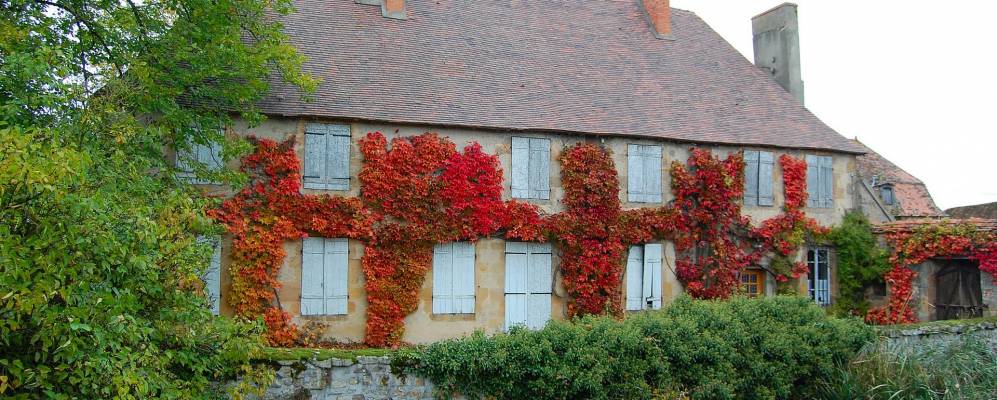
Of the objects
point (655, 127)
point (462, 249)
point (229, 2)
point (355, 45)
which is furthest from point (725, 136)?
point (229, 2)

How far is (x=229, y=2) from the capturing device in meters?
11.4

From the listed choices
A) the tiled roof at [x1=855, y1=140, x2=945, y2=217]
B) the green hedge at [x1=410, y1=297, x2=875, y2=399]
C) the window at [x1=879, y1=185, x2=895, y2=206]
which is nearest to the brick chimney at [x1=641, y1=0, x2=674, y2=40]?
the green hedge at [x1=410, y1=297, x2=875, y2=399]

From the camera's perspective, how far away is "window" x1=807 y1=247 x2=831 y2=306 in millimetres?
17141

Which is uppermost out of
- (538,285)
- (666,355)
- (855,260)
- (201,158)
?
(201,158)

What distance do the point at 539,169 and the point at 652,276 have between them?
10.1 feet

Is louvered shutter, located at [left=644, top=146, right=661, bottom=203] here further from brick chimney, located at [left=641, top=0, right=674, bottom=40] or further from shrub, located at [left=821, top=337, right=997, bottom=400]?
shrub, located at [left=821, top=337, right=997, bottom=400]

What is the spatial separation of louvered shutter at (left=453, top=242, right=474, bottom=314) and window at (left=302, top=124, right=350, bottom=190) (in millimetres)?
2272

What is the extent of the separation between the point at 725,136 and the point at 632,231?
2.99 m

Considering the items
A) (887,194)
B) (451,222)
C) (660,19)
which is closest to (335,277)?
(451,222)

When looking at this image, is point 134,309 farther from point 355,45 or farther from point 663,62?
point 663,62

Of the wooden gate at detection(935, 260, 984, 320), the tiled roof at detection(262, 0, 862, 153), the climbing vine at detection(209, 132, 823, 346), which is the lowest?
the wooden gate at detection(935, 260, 984, 320)

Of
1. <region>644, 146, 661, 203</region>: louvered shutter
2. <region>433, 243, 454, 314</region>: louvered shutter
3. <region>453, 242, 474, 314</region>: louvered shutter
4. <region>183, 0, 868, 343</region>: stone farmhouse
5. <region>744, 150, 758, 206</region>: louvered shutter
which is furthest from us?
<region>744, 150, 758, 206</region>: louvered shutter

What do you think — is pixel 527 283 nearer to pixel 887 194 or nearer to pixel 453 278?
pixel 453 278

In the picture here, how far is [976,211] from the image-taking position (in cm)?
2619
